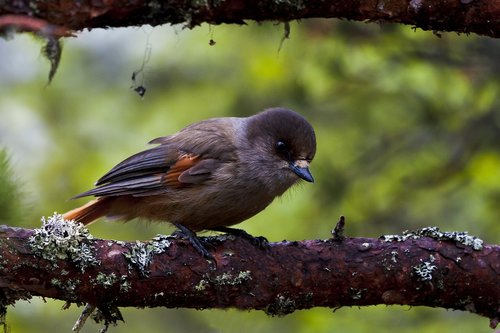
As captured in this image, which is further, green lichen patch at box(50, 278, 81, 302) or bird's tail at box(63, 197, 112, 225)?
bird's tail at box(63, 197, 112, 225)

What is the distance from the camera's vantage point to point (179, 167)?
547 centimetres

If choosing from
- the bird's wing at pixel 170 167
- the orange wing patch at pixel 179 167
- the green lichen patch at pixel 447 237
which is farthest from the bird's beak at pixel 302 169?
the green lichen patch at pixel 447 237

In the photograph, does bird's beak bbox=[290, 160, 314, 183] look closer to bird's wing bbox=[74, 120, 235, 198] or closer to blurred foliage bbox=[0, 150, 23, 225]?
bird's wing bbox=[74, 120, 235, 198]

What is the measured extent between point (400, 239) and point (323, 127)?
3.82 meters

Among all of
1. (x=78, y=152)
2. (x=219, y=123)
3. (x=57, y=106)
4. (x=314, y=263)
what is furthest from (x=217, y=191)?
(x=57, y=106)

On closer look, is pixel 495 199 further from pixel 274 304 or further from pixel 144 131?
pixel 144 131

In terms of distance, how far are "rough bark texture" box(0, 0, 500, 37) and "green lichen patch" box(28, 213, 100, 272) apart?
2.93 ft

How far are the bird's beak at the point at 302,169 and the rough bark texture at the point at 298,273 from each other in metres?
1.12

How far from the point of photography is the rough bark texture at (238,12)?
3.13 m

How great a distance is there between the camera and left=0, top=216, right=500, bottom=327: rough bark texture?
3748 mm

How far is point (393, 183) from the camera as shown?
7520mm

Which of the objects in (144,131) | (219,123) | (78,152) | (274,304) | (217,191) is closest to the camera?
(274,304)

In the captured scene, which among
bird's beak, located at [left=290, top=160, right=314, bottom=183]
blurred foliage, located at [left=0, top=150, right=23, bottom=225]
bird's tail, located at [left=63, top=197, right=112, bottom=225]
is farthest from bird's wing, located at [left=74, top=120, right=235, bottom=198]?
blurred foliage, located at [left=0, top=150, right=23, bottom=225]

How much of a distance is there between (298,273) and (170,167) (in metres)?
1.73
